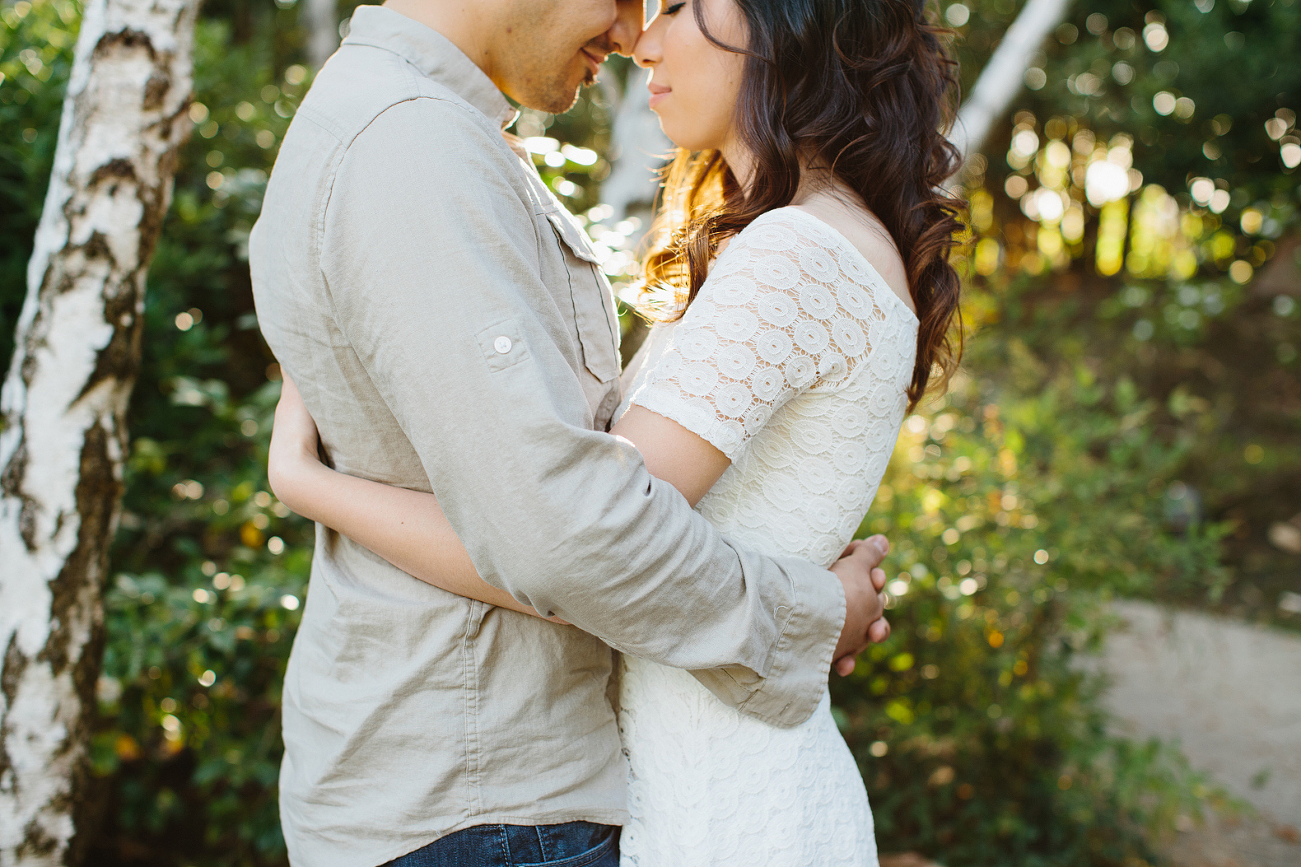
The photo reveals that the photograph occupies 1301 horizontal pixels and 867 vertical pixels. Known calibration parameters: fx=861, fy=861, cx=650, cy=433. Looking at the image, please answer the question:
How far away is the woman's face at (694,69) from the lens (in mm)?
1362

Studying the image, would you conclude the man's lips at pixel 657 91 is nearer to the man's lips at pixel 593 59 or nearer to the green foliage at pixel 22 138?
the man's lips at pixel 593 59

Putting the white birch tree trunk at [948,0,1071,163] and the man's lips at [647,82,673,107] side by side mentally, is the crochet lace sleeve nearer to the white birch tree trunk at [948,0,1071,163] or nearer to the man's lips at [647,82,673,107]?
the man's lips at [647,82,673,107]

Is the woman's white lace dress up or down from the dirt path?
up

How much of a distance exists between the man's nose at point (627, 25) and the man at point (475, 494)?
0.23 ft

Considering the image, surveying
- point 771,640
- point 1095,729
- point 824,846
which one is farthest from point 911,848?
point 771,640

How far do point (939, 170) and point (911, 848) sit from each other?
2.48 m

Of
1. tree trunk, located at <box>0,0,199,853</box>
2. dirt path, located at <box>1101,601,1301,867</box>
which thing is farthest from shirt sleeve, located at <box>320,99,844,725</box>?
dirt path, located at <box>1101,601,1301,867</box>

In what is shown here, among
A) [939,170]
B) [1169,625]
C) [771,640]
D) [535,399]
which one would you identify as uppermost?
[939,170]

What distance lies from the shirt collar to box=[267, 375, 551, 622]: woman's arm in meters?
0.51

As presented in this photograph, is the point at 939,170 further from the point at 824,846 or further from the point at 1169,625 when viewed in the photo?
the point at 1169,625

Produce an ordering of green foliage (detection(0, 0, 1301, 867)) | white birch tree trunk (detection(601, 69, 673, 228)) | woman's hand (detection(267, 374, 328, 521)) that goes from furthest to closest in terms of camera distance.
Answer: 1. white birch tree trunk (detection(601, 69, 673, 228))
2. green foliage (detection(0, 0, 1301, 867))
3. woman's hand (detection(267, 374, 328, 521))

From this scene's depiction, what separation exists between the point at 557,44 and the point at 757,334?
0.61 m

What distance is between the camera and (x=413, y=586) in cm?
117

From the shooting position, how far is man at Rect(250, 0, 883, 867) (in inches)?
36.4
